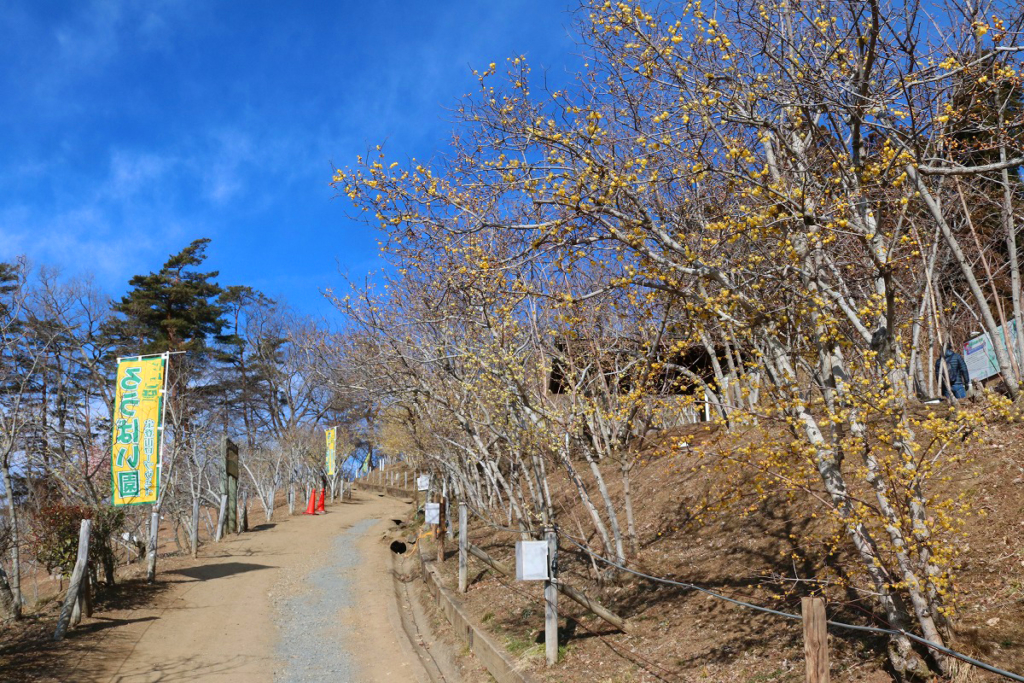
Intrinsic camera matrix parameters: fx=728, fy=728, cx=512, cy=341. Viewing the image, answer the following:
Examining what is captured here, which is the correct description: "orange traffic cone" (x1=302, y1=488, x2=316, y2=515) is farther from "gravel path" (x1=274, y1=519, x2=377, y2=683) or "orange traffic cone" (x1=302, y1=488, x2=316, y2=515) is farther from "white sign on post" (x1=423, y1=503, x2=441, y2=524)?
"white sign on post" (x1=423, y1=503, x2=441, y2=524)

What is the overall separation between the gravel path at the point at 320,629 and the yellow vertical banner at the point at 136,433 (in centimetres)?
351

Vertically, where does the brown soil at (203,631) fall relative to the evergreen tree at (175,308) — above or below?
below

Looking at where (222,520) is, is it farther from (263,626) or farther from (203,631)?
(203,631)

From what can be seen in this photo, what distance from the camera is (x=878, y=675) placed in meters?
4.99

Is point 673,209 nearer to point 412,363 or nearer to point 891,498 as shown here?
point 891,498

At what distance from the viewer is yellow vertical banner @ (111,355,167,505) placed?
45.4 feet

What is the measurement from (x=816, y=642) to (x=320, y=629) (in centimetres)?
960

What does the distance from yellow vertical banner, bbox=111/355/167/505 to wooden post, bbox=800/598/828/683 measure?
13092 millimetres

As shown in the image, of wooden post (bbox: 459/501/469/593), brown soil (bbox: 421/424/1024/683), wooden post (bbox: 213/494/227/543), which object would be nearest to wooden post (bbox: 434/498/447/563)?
wooden post (bbox: 459/501/469/593)

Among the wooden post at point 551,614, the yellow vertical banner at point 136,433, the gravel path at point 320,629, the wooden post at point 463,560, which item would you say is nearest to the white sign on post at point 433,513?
the gravel path at point 320,629

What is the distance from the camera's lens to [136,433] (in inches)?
557

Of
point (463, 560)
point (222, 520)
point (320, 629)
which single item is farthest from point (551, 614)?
point (222, 520)

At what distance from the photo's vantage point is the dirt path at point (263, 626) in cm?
921

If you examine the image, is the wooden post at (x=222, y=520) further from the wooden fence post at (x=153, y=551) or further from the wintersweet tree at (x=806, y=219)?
the wintersweet tree at (x=806, y=219)
